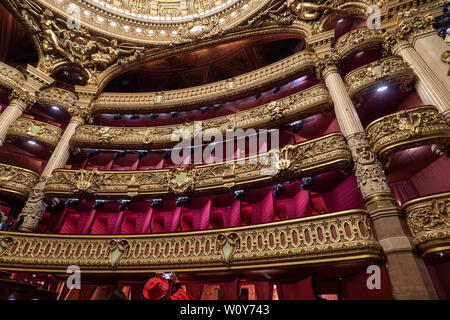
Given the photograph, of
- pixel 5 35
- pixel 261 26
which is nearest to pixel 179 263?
pixel 261 26

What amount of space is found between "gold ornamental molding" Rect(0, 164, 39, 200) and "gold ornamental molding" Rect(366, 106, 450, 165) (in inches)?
479

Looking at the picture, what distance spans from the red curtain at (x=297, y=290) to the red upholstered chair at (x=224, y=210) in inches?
131

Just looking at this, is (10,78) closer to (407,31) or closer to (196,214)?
(196,214)

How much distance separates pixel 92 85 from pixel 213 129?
7883 millimetres

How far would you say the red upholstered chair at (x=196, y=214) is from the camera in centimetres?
935

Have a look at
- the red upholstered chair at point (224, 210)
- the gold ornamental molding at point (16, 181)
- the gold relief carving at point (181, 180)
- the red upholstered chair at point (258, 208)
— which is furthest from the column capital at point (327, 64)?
the gold ornamental molding at point (16, 181)

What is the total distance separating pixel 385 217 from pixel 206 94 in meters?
9.93

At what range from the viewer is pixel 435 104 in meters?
6.71

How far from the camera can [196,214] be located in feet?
32.5

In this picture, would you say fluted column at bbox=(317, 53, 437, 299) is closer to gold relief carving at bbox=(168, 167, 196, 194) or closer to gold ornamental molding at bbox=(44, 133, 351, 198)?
gold ornamental molding at bbox=(44, 133, 351, 198)

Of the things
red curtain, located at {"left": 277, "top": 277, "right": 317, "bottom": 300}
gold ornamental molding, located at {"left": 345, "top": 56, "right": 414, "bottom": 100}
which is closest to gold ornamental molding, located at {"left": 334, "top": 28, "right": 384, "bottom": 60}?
gold ornamental molding, located at {"left": 345, "top": 56, "right": 414, "bottom": 100}

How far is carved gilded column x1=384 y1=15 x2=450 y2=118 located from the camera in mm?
6688

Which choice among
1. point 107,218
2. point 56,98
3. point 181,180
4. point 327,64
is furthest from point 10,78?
point 327,64
